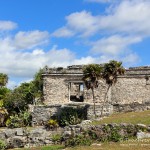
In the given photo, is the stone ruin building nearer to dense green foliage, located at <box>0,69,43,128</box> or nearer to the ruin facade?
the ruin facade

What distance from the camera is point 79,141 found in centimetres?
2028

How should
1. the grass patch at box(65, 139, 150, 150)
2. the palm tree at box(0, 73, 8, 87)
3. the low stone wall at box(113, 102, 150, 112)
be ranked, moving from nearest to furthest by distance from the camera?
1. the grass patch at box(65, 139, 150, 150)
2. the low stone wall at box(113, 102, 150, 112)
3. the palm tree at box(0, 73, 8, 87)

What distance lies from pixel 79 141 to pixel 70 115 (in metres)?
12.8

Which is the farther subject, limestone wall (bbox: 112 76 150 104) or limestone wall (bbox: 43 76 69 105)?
limestone wall (bbox: 43 76 69 105)

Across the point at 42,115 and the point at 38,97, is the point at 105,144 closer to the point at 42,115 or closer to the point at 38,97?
the point at 42,115

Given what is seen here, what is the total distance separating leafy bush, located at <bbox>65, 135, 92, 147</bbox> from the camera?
65.5 ft

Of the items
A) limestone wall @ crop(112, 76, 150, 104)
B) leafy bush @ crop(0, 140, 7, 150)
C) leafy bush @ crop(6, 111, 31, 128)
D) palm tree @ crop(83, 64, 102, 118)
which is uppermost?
palm tree @ crop(83, 64, 102, 118)

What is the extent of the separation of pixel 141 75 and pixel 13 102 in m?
13.2

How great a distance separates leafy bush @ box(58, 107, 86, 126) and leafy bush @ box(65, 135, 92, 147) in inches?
448

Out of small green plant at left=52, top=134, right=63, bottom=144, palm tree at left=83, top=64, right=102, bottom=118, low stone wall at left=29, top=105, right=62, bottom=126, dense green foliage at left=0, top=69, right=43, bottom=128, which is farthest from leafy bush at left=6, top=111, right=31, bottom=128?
small green plant at left=52, top=134, right=63, bottom=144

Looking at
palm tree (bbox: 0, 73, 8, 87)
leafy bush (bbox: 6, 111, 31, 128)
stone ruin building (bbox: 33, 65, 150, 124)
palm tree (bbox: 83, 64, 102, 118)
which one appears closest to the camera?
palm tree (bbox: 83, 64, 102, 118)

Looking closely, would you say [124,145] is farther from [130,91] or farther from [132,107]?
[130,91]

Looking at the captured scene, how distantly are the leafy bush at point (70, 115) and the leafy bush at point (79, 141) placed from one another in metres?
11.4

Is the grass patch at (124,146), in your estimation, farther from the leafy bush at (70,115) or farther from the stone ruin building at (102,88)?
the stone ruin building at (102,88)
